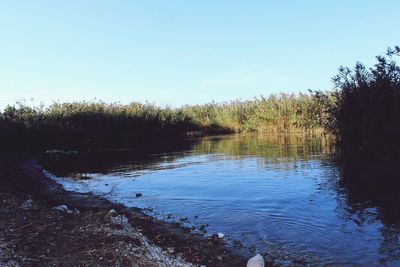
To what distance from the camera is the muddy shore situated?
7.11 meters

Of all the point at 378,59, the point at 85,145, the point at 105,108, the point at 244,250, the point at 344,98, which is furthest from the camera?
the point at 105,108

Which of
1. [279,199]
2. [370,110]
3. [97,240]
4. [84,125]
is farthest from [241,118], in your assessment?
[97,240]

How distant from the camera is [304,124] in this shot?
4544 cm

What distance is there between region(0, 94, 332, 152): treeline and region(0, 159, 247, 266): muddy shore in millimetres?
17857

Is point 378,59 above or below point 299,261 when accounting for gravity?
above

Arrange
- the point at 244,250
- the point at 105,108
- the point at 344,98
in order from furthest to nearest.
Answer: the point at 105,108, the point at 344,98, the point at 244,250

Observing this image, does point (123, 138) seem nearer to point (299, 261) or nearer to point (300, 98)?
point (300, 98)

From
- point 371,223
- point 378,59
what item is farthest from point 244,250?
point 378,59

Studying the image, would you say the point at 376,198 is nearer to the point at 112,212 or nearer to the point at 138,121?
the point at 112,212

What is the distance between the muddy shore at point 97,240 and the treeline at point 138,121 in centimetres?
1786

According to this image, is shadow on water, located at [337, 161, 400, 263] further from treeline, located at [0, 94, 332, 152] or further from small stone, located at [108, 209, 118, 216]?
treeline, located at [0, 94, 332, 152]

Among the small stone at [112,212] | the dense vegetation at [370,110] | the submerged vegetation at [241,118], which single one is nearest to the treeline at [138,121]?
the submerged vegetation at [241,118]

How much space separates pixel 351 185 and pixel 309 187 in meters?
1.47

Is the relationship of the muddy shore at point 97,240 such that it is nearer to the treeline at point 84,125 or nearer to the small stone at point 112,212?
the small stone at point 112,212
